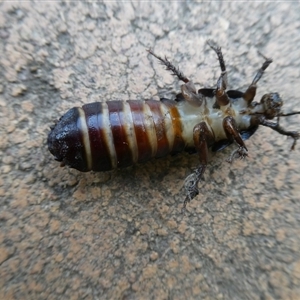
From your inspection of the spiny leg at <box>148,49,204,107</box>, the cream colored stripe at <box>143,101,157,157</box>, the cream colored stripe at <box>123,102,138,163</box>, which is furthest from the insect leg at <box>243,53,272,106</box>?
the cream colored stripe at <box>123,102,138,163</box>

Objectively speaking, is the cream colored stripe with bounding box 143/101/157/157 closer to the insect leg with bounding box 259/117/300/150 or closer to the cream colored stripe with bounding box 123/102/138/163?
the cream colored stripe with bounding box 123/102/138/163

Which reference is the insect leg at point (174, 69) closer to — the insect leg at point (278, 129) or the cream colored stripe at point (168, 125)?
the cream colored stripe at point (168, 125)

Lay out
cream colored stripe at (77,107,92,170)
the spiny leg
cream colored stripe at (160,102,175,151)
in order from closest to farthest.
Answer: cream colored stripe at (77,107,92,170)
cream colored stripe at (160,102,175,151)
the spiny leg

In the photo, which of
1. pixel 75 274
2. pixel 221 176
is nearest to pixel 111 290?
pixel 75 274

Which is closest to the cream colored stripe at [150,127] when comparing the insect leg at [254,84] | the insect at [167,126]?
the insect at [167,126]

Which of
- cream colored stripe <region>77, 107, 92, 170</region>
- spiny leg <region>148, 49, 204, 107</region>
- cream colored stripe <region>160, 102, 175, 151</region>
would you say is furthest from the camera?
spiny leg <region>148, 49, 204, 107</region>

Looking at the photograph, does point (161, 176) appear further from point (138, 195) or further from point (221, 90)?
point (221, 90)

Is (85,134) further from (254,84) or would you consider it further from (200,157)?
(254,84)
